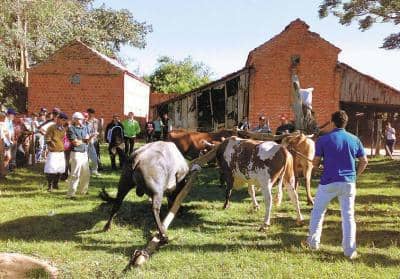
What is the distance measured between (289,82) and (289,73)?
46 cm

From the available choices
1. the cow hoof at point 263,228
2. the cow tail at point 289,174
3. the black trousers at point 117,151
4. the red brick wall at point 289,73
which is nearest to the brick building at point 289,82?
the red brick wall at point 289,73

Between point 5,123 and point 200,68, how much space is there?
49989 mm

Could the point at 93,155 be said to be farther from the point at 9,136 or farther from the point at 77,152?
the point at 77,152

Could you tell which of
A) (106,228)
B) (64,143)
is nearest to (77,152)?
(64,143)

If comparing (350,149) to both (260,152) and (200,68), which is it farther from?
(200,68)

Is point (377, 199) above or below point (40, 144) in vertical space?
below

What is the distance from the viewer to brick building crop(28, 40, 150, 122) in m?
28.5

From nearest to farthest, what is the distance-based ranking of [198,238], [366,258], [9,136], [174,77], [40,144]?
[366,258]
[198,238]
[9,136]
[40,144]
[174,77]

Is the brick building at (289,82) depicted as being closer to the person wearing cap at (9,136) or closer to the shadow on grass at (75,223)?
the person wearing cap at (9,136)

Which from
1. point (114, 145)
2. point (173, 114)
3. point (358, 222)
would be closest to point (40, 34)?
point (173, 114)

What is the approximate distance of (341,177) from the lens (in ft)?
22.4

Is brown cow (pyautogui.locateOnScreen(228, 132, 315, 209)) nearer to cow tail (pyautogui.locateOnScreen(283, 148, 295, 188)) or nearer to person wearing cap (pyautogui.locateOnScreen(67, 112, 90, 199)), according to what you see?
cow tail (pyautogui.locateOnScreen(283, 148, 295, 188))

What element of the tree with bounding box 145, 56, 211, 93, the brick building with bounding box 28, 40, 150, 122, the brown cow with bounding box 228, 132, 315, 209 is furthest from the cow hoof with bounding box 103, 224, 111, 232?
the tree with bounding box 145, 56, 211, 93

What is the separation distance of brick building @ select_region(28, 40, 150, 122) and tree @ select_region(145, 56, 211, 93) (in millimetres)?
23516
